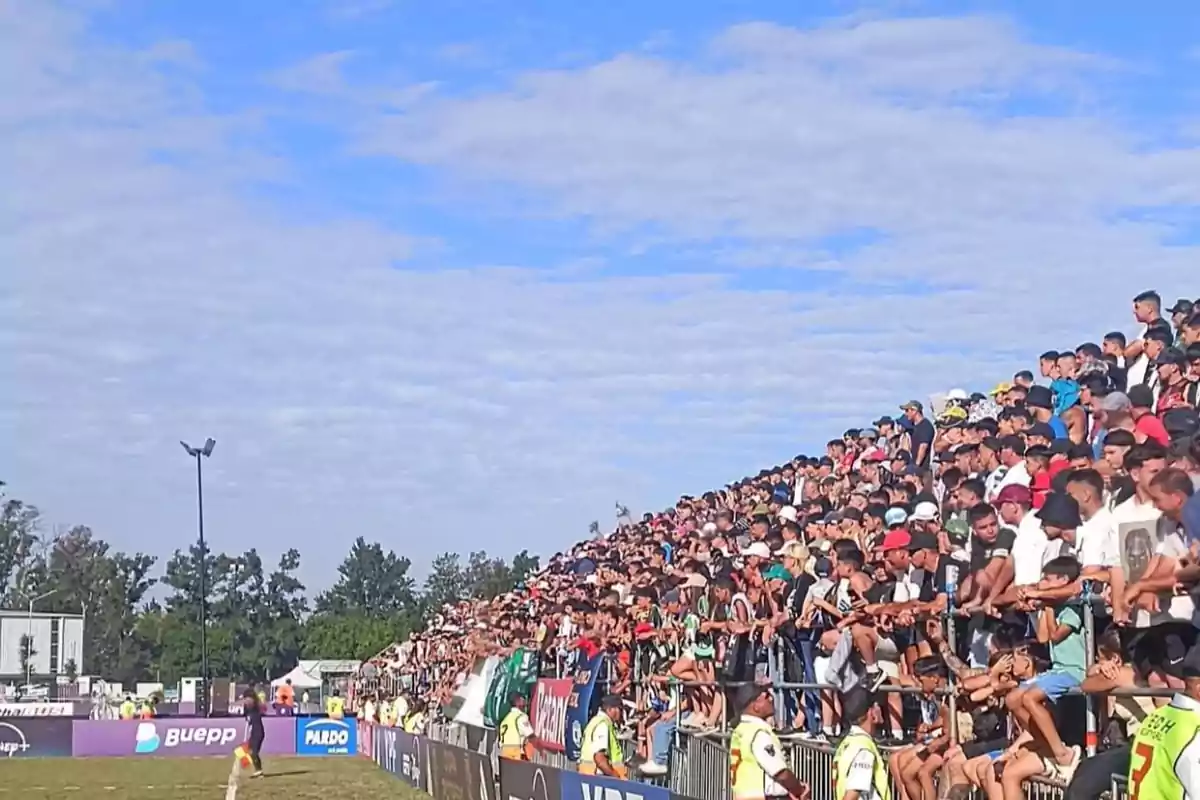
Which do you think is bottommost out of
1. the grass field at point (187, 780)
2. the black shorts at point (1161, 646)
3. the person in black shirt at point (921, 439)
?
the grass field at point (187, 780)

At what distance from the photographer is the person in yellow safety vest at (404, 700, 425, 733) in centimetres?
3606

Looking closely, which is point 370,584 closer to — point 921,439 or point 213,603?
point 213,603

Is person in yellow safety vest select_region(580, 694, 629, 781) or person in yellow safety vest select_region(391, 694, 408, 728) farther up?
person in yellow safety vest select_region(580, 694, 629, 781)

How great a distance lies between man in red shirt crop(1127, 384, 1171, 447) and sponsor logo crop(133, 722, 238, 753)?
43.6 meters

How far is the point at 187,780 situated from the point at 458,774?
49.3 feet

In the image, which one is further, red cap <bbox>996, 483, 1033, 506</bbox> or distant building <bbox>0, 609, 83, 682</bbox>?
distant building <bbox>0, 609, 83, 682</bbox>

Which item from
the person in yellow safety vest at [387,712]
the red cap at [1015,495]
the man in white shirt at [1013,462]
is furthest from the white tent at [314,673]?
the red cap at [1015,495]

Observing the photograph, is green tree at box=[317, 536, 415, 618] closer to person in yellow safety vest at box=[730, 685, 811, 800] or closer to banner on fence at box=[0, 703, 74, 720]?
banner on fence at box=[0, 703, 74, 720]

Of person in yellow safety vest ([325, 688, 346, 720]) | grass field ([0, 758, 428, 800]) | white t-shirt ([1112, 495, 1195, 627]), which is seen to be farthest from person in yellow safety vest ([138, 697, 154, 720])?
white t-shirt ([1112, 495, 1195, 627])

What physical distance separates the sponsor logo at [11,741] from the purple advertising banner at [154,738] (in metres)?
1.63

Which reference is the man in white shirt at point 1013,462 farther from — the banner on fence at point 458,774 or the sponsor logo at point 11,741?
the sponsor logo at point 11,741

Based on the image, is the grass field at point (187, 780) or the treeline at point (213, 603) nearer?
the grass field at point (187, 780)

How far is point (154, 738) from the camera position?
51406mm

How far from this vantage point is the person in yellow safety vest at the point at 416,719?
36062 mm
